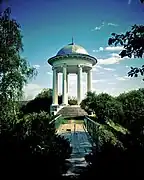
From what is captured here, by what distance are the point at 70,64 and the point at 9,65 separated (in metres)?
26.4

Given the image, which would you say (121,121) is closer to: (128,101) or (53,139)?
(128,101)

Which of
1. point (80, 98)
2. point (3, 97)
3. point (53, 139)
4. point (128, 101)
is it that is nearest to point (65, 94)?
point (80, 98)

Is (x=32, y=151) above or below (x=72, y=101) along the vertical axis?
below

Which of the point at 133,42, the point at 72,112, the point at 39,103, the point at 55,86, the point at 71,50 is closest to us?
the point at 133,42

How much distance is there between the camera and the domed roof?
1567 inches

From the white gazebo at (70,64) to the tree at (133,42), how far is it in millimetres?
33010

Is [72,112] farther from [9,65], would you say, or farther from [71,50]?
[9,65]

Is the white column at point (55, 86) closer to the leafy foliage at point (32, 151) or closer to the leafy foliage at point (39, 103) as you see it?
the leafy foliage at point (39, 103)

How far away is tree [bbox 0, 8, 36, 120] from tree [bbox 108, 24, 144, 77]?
361 inches

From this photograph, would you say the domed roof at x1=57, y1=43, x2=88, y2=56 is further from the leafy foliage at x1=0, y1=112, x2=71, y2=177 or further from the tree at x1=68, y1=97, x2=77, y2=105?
the leafy foliage at x1=0, y1=112, x2=71, y2=177

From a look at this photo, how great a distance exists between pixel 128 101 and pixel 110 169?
1034 inches

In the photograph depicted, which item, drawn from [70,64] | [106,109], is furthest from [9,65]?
[70,64]

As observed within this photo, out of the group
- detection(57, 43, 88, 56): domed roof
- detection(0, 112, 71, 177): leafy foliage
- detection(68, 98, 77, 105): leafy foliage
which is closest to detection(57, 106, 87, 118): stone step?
detection(68, 98, 77, 105): leafy foliage

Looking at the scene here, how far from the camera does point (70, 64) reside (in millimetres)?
39188
